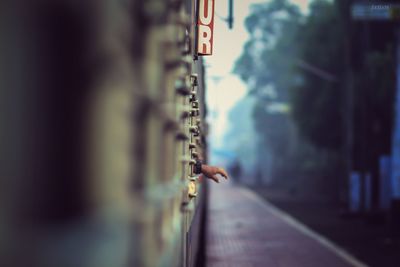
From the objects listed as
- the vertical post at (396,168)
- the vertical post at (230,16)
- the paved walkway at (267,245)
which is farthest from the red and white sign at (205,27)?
the vertical post at (396,168)

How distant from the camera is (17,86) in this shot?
4.47 feet

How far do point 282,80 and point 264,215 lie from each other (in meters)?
37.1

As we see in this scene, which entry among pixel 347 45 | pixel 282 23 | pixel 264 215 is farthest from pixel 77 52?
pixel 282 23

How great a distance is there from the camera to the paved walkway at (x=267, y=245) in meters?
11.0

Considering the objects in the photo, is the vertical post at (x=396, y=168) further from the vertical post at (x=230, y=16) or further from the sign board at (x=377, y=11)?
the vertical post at (x=230, y=16)

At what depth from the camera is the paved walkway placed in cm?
1099

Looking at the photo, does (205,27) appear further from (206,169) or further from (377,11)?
(377,11)

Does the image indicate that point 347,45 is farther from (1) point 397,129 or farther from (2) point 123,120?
(2) point 123,120

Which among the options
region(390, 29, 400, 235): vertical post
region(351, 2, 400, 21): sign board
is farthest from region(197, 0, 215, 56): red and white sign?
region(390, 29, 400, 235): vertical post

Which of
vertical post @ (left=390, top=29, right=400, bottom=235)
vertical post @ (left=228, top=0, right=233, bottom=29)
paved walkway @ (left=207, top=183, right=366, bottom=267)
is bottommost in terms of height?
paved walkway @ (left=207, top=183, right=366, bottom=267)

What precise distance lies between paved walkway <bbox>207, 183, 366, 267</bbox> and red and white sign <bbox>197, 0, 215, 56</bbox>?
5398 millimetres

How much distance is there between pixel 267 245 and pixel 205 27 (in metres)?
8.21

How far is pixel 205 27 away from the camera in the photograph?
618 cm

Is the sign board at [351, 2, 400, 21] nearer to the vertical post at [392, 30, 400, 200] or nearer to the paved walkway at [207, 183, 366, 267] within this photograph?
the vertical post at [392, 30, 400, 200]
